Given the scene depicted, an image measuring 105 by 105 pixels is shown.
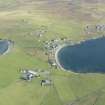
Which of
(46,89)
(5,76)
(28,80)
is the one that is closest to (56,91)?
(46,89)

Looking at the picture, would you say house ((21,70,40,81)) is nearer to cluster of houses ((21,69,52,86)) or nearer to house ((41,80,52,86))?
cluster of houses ((21,69,52,86))

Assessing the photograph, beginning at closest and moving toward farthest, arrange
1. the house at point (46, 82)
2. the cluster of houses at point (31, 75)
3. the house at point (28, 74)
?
the house at point (46, 82), the cluster of houses at point (31, 75), the house at point (28, 74)

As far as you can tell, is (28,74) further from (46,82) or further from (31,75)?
(46,82)

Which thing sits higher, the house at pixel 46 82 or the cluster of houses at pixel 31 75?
the cluster of houses at pixel 31 75

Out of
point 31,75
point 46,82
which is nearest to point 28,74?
point 31,75

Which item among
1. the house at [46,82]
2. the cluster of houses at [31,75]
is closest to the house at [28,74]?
the cluster of houses at [31,75]

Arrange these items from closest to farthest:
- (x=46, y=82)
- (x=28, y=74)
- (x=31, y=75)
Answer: (x=46, y=82)
(x=31, y=75)
(x=28, y=74)

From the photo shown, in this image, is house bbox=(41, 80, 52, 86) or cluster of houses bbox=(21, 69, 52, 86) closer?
house bbox=(41, 80, 52, 86)

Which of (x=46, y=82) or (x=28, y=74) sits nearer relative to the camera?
(x=46, y=82)

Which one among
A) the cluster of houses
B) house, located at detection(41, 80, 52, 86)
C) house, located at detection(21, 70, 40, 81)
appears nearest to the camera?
house, located at detection(41, 80, 52, 86)

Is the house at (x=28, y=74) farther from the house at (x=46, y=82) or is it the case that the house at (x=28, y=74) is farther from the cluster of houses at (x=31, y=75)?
the house at (x=46, y=82)

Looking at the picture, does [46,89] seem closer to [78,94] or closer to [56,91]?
[56,91]

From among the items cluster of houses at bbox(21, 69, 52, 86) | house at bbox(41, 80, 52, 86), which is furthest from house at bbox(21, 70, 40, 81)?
house at bbox(41, 80, 52, 86)
